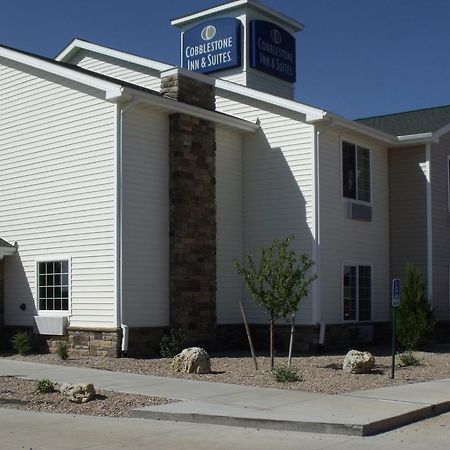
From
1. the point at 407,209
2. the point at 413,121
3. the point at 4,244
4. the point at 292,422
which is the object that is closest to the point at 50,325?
the point at 4,244

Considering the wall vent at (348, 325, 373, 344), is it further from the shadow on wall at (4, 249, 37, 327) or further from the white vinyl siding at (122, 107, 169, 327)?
the shadow on wall at (4, 249, 37, 327)

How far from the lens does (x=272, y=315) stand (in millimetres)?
15062

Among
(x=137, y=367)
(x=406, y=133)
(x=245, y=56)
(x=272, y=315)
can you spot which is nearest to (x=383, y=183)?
(x=406, y=133)

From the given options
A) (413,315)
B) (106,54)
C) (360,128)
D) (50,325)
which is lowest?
(50,325)

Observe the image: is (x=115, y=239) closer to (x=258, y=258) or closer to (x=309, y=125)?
(x=258, y=258)

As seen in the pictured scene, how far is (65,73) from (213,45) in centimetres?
848

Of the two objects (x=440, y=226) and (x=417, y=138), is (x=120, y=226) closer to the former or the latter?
(x=417, y=138)

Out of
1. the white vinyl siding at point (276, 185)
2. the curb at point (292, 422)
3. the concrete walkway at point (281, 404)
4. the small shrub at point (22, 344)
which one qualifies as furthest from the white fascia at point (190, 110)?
the curb at point (292, 422)

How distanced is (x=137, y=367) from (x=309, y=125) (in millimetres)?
7727

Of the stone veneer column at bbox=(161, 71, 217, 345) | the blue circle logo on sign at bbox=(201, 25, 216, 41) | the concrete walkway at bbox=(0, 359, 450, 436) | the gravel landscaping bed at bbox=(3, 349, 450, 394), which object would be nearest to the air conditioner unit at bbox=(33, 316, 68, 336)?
the gravel landscaping bed at bbox=(3, 349, 450, 394)

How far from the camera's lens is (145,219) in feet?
58.5

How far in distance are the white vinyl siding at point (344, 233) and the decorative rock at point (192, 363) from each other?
5.58 m

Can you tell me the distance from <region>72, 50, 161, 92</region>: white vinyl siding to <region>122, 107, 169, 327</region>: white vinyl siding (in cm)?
430

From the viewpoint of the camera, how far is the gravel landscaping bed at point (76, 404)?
11.1 m
